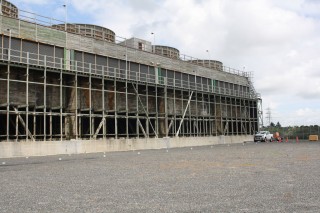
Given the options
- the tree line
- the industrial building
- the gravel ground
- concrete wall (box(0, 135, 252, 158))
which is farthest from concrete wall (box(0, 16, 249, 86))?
the tree line

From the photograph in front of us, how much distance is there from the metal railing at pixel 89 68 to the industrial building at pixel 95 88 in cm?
8

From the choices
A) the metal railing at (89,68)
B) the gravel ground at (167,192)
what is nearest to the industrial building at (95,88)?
the metal railing at (89,68)

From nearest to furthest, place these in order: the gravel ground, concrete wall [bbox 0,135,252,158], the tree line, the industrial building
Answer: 1. the gravel ground
2. concrete wall [bbox 0,135,252,158]
3. the industrial building
4. the tree line

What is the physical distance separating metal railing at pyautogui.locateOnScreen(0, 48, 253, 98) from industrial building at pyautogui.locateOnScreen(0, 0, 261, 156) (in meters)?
0.08

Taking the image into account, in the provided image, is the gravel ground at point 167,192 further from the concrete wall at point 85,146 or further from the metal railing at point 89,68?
the metal railing at point 89,68

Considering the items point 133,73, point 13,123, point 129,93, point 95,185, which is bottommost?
point 95,185

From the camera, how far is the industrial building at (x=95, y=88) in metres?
28.6

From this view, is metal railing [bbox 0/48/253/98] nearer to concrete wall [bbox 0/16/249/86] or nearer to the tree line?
concrete wall [bbox 0/16/249/86]

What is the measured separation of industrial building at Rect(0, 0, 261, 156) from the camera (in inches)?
1127

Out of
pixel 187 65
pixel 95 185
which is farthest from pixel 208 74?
pixel 95 185

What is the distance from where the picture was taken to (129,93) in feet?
122

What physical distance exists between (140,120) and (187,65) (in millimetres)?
11741

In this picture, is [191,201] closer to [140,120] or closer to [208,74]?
[140,120]

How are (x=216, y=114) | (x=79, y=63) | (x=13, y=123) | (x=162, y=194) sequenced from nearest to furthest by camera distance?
(x=162, y=194) → (x=13, y=123) → (x=79, y=63) → (x=216, y=114)
